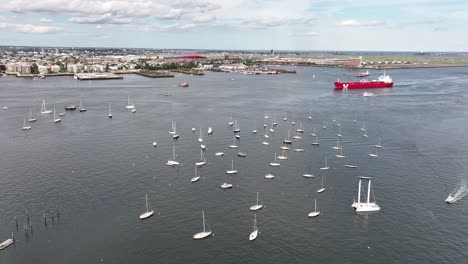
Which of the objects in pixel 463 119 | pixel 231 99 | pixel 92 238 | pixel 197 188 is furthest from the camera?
pixel 231 99

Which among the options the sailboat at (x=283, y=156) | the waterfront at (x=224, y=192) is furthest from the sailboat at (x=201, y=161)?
the sailboat at (x=283, y=156)

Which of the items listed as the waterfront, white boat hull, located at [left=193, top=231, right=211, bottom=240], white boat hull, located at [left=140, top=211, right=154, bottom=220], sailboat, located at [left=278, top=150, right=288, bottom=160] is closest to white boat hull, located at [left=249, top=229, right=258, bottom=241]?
the waterfront

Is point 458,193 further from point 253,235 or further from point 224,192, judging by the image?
point 224,192

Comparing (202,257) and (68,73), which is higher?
(68,73)

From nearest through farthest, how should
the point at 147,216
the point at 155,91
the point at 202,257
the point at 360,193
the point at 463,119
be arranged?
the point at 202,257 < the point at 147,216 < the point at 360,193 < the point at 463,119 < the point at 155,91

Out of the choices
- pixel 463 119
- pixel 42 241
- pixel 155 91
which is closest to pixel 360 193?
pixel 42 241

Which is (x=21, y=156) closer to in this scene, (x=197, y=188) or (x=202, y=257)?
(x=197, y=188)

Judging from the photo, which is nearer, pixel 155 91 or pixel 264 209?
pixel 264 209
